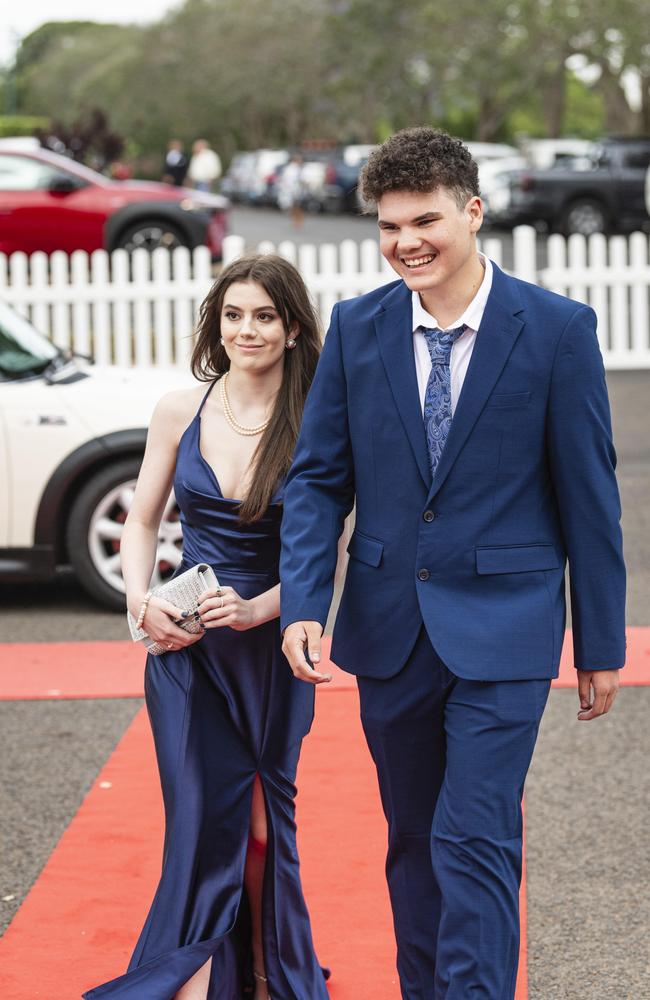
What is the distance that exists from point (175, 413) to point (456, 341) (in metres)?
0.84

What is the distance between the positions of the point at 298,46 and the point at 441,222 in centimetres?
7941

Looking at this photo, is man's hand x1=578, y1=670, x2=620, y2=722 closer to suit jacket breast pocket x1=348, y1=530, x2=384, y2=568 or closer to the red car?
suit jacket breast pocket x1=348, y1=530, x2=384, y2=568

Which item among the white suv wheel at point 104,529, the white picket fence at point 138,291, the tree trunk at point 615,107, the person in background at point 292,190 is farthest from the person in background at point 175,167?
the white suv wheel at point 104,529

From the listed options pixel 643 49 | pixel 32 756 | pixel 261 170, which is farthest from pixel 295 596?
pixel 261 170

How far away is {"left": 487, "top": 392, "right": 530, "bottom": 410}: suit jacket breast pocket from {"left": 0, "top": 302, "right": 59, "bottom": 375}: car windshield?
16.3ft

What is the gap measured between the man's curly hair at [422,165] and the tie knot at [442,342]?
259 mm

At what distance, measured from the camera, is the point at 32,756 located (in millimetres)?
5895

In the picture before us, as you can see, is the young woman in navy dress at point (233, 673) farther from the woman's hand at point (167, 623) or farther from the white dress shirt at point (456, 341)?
Result: the white dress shirt at point (456, 341)

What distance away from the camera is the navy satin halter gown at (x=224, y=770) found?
12.1 ft

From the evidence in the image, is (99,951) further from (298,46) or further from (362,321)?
(298,46)

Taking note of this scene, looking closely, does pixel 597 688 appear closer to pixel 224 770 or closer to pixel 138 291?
pixel 224 770

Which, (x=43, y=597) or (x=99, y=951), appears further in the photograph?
(x=43, y=597)

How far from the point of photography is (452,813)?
3.27m

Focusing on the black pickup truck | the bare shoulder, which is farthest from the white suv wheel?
the black pickup truck
